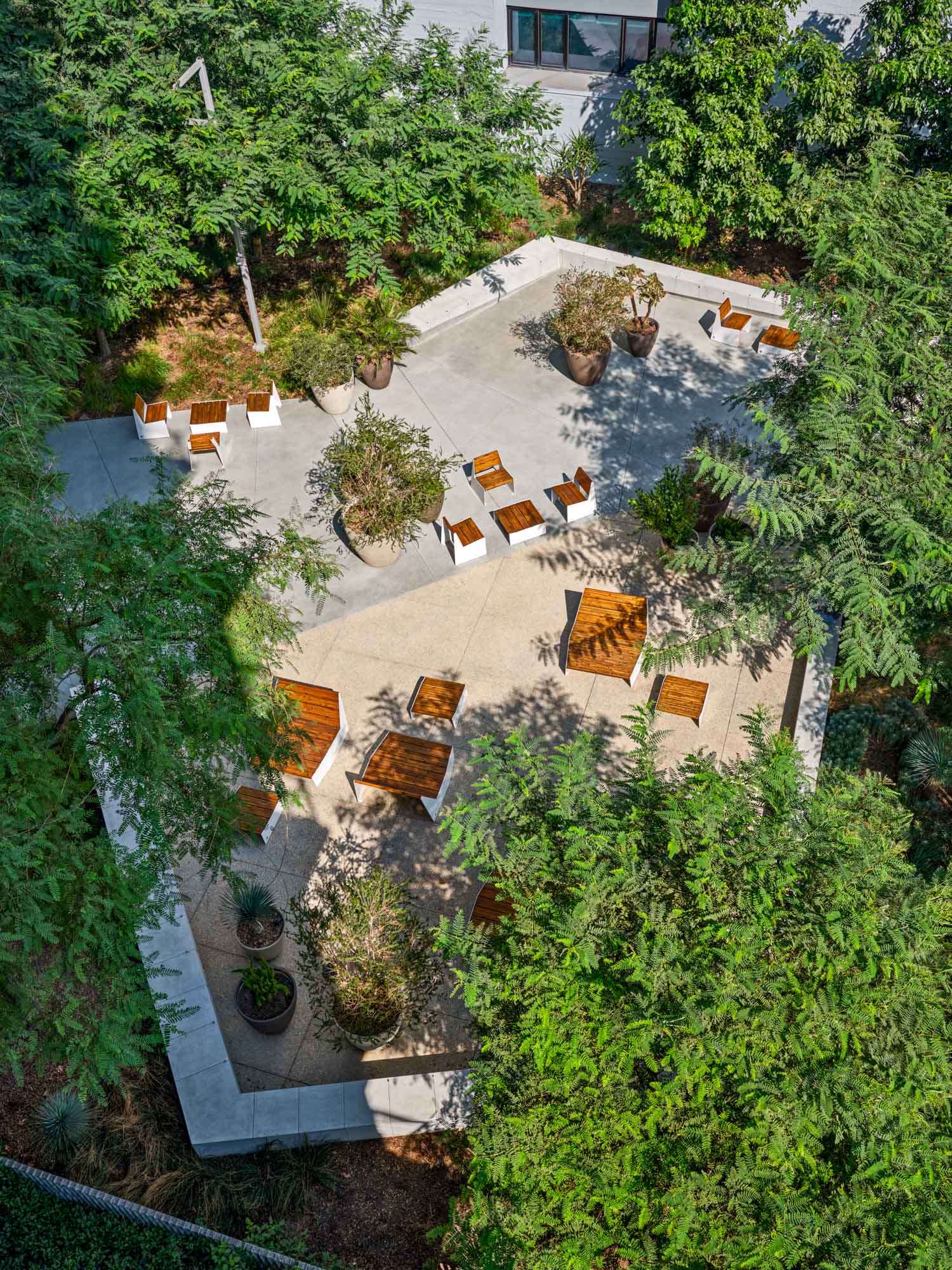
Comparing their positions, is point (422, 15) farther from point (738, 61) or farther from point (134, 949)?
point (134, 949)

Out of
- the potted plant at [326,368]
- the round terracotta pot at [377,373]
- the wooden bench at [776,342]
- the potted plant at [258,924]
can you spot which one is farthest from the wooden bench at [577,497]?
the potted plant at [258,924]

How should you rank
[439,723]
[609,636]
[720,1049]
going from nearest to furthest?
[720,1049] → [439,723] → [609,636]

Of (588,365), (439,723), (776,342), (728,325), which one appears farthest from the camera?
(728,325)

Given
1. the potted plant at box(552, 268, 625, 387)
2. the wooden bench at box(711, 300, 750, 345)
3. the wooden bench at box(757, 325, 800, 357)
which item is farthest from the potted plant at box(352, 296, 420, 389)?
the wooden bench at box(757, 325, 800, 357)

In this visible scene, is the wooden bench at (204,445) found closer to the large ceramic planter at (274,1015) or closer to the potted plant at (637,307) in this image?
the potted plant at (637,307)

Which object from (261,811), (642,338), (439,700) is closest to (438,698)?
(439,700)

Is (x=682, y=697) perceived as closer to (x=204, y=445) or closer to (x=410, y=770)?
(x=410, y=770)

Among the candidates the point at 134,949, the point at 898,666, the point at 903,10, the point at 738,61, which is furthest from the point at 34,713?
the point at 903,10
